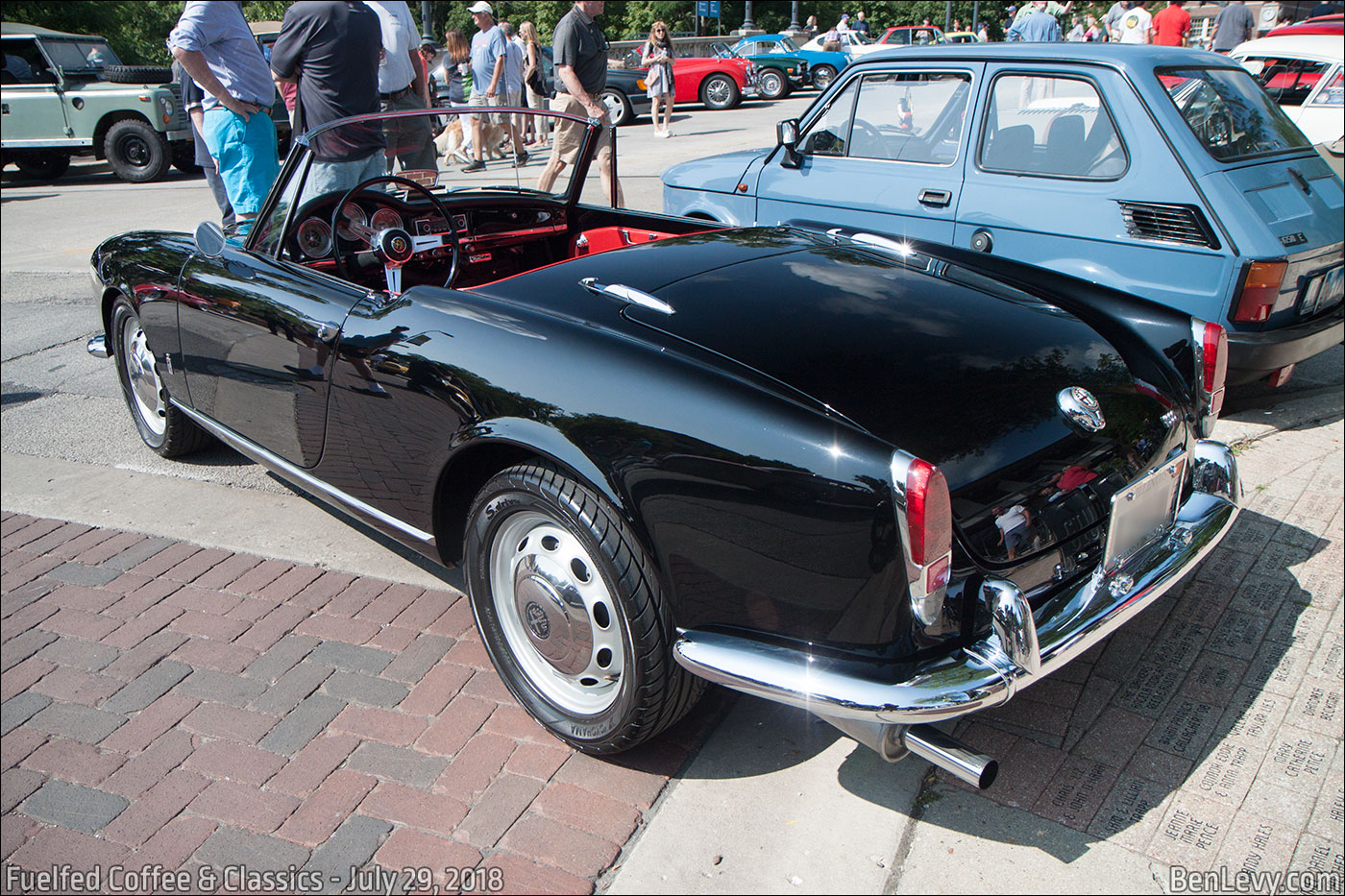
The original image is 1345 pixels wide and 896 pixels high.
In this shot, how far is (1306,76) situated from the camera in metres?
8.34

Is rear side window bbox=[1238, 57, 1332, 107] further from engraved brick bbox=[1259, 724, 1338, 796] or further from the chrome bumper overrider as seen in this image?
the chrome bumper overrider

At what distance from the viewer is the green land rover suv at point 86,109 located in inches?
536

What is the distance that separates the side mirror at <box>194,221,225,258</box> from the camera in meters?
3.38

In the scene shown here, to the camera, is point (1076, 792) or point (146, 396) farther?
point (146, 396)

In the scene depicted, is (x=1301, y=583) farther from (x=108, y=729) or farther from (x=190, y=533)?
(x=190, y=533)

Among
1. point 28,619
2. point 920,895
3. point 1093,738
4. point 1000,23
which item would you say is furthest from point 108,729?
point 1000,23

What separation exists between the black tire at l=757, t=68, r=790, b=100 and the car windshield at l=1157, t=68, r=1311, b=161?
18.6 meters

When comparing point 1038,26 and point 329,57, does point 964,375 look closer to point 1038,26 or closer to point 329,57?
point 329,57

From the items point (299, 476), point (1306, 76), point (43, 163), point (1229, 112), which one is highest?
point (1306, 76)

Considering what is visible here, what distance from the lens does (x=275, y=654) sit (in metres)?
2.98

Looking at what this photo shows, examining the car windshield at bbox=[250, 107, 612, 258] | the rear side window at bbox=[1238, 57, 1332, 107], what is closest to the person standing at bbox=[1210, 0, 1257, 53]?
the rear side window at bbox=[1238, 57, 1332, 107]

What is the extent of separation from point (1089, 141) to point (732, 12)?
4551cm

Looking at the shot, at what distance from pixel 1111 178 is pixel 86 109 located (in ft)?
46.8

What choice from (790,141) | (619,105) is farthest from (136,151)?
(790,141)
